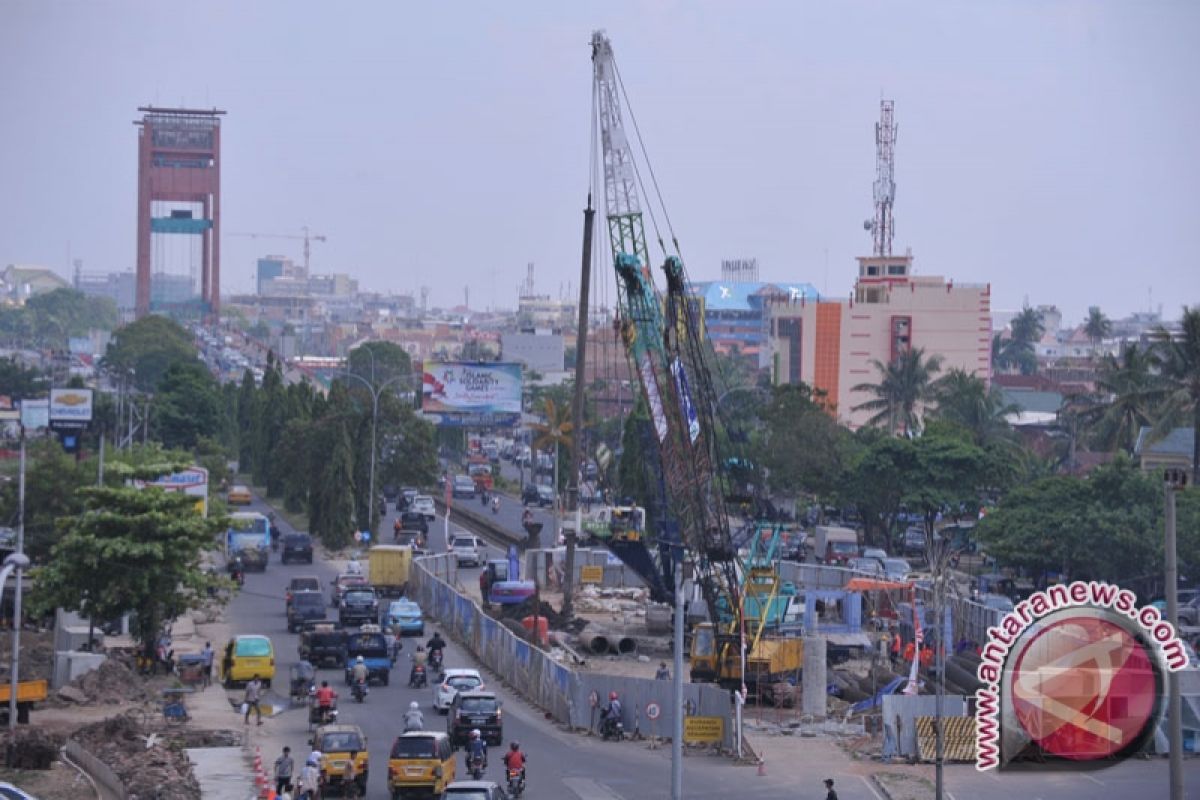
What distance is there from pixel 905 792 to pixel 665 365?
80.1ft

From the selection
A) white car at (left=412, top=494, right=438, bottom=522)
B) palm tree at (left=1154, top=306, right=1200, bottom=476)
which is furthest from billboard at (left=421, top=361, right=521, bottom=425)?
palm tree at (left=1154, top=306, right=1200, bottom=476)

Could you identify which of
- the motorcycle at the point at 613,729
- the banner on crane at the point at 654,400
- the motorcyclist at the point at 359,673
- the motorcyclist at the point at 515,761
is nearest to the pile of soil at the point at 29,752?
the motorcyclist at the point at 359,673

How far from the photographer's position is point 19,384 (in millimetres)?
167625

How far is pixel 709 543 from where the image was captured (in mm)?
56188

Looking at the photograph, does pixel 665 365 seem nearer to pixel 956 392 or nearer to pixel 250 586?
pixel 250 586

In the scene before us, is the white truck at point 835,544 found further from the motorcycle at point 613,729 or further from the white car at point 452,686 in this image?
the motorcycle at point 613,729

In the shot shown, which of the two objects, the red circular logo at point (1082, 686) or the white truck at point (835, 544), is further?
the white truck at point (835, 544)

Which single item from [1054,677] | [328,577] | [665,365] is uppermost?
[665,365]

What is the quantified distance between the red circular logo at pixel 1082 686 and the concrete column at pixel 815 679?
1303 centimetres

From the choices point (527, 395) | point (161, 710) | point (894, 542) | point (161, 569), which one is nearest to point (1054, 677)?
point (161, 710)

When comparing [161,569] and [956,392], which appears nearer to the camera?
[161,569]

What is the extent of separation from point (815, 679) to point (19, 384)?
135 metres

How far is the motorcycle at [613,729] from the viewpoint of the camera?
41812mm

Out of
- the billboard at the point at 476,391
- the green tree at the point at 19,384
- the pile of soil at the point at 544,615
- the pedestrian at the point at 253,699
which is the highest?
the billboard at the point at 476,391
